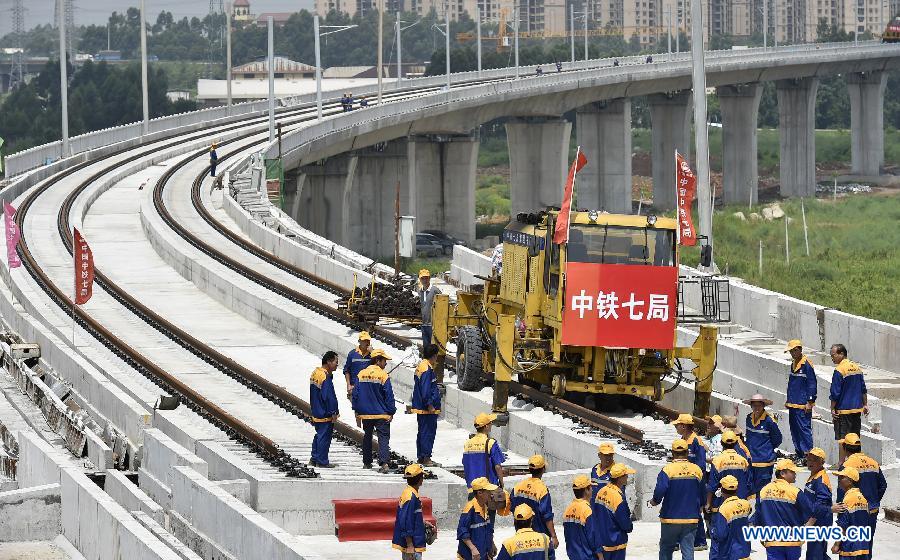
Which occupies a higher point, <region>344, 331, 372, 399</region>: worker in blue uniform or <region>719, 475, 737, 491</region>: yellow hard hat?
<region>344, 331, 372, 399</region>: worker in blue uniform

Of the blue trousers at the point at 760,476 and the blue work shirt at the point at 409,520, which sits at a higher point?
the blue work shirt at the point at 409,520

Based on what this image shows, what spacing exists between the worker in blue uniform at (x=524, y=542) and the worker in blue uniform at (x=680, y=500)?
229cm

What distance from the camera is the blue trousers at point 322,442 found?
71.3ft

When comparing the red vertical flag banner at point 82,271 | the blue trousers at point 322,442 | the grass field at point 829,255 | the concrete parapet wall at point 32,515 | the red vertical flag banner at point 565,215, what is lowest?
the grass field at point 829,255

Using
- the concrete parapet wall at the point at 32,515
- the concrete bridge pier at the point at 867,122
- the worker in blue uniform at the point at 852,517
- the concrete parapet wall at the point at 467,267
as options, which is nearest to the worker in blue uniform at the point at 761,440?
the worker in blue uniform at the point at 852,517

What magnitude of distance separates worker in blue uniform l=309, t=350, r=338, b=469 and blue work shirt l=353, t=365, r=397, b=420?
30 cm

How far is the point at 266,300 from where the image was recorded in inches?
1470

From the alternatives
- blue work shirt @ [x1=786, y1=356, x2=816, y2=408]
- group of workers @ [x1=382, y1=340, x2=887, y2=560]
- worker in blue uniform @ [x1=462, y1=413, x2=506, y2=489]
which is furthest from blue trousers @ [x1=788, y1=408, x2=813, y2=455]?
worker in blue uniform @ [x1=462, y1=413, x2=506, y2=489]

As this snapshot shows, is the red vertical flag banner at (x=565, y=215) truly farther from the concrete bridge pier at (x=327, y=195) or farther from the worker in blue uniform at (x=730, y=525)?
the concrete bridge pier at (x=327, y=195)

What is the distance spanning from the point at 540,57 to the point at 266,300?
483 ft

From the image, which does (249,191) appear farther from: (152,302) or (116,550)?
(116,550)

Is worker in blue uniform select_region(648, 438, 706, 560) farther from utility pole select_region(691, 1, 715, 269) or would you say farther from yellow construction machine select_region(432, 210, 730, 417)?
utility pole select_region(691, 1, 715, 269)

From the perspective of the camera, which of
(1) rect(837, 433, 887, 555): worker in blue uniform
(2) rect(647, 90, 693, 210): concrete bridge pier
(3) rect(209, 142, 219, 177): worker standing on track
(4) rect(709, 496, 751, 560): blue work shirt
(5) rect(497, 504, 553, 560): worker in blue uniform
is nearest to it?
(5) rect(497, 504, 553, 560): worker in blue uniform

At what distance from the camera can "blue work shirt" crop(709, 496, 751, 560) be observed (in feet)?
55.4
